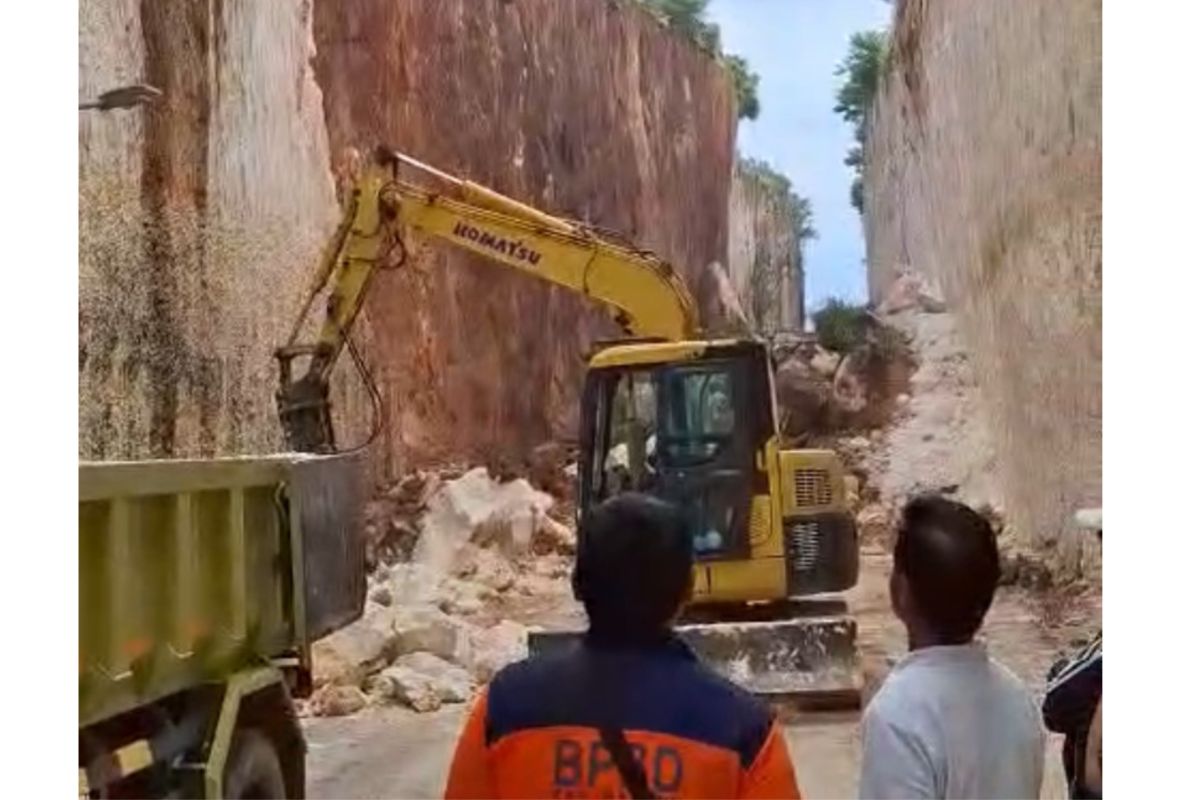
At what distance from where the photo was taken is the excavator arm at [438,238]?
257cm

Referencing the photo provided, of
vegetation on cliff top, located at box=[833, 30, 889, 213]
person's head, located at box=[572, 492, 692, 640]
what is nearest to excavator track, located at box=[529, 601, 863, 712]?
person's head, located at box=[572, 492, 692, 640]

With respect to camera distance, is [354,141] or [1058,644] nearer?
[1058,644]

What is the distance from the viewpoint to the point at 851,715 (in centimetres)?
244

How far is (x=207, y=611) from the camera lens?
2.48 m

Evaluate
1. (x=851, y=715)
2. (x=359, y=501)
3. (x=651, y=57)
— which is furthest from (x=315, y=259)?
(x=851, y=715)

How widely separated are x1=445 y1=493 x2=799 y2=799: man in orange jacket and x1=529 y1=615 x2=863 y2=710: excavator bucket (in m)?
0.33

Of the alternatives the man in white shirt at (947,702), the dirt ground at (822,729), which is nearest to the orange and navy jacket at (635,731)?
the man in white shirt at (947,702)

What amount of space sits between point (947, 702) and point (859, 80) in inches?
36.0

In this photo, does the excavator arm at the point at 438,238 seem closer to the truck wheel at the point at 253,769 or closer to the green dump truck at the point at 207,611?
the green dump truck at the point at 207,611

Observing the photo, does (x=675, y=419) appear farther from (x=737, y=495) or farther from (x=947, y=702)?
(x=947, y=702)

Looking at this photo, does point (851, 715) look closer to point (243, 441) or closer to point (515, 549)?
point (515, 549)

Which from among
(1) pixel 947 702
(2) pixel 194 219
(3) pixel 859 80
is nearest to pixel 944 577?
(1) pixel 947 702
